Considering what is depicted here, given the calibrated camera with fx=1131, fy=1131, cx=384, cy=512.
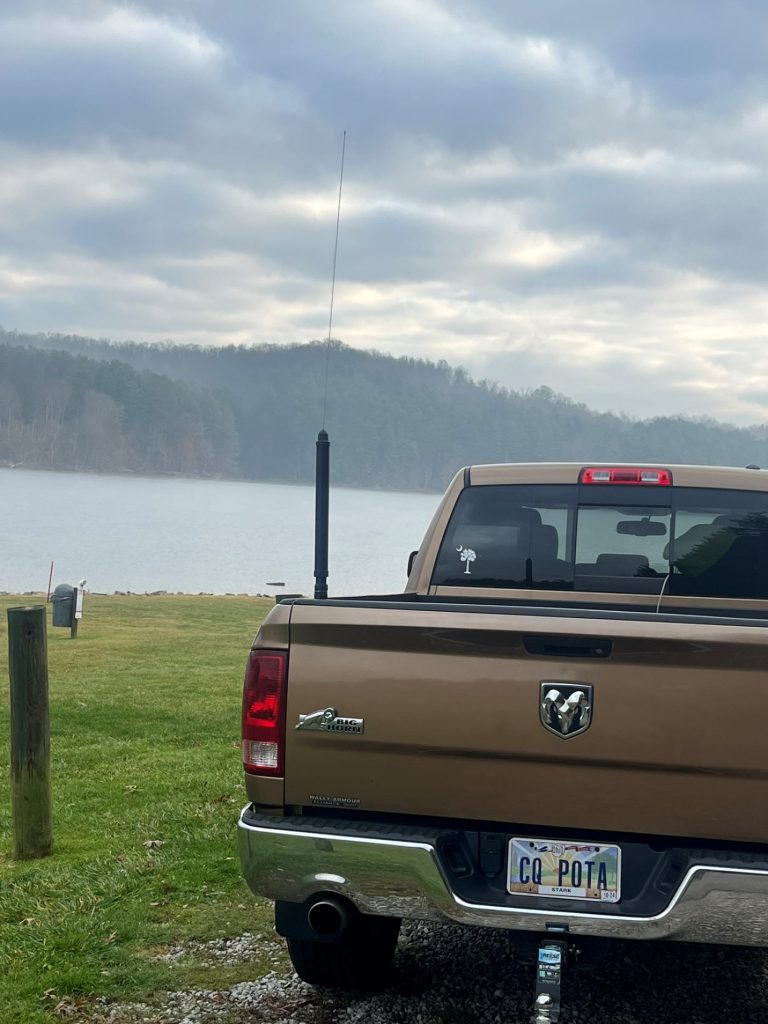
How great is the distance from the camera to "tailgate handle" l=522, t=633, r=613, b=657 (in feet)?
10.8

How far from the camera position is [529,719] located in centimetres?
331

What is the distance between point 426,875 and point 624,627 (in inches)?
37.2

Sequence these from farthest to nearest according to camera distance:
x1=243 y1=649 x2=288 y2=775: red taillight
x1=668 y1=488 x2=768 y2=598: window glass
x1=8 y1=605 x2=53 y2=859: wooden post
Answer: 1. x1=8 y1=605 x2=53 y2=859: wooden post
2. x1=668 y1=488 x2=768 y2=598: window glass
3. x1=243 y1=649 x2=288 y2=775: red taillight

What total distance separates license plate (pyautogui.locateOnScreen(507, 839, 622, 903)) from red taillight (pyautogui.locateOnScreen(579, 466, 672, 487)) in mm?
2334

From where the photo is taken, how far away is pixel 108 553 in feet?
202

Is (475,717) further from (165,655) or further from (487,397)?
(487,397)

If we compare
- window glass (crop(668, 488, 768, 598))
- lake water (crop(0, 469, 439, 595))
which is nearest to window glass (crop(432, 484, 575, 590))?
window glass (crop(668, 488, 768, 598))

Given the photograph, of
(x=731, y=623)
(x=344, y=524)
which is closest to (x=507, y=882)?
(x=731, y=623)

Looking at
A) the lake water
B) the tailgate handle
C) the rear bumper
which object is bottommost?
the lake water

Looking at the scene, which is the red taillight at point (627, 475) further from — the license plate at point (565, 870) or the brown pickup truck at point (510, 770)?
the license plate at point (565, 870)

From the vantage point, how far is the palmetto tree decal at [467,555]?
5.29m

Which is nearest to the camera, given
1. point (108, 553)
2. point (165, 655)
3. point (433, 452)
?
point (165, 655)

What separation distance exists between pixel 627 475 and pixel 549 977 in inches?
103

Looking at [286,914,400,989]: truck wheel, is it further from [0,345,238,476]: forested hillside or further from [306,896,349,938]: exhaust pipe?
[0,345,238,476]: forested hillside
